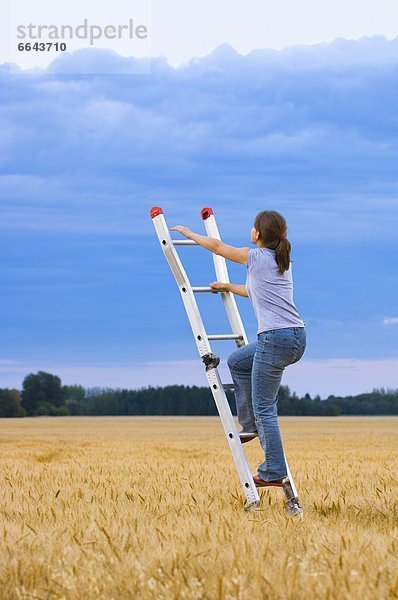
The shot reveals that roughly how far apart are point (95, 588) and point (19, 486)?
15.5 feet

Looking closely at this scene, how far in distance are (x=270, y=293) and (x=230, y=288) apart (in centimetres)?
53

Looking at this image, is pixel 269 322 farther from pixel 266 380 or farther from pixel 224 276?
pixel 224 276

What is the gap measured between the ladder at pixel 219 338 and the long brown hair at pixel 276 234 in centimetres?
70

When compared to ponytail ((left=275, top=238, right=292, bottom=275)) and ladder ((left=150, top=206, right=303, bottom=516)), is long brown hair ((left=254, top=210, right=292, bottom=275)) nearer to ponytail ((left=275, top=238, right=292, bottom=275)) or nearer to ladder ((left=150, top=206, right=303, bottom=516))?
ponytail ((left=275, top=238, right=292, bottom=275))

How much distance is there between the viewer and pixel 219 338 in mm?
6625

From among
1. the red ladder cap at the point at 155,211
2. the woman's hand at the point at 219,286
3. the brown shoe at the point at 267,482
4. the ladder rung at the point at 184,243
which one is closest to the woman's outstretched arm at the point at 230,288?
the woman's hand at the point at 219,286

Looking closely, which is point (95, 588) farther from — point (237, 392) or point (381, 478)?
point (381, 478)

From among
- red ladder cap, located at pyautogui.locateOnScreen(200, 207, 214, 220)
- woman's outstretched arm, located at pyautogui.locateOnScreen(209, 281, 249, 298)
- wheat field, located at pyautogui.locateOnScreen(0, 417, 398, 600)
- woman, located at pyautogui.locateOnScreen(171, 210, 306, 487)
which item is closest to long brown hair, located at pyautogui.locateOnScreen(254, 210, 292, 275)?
woman, located at pyautogui.locateOnScreen(171, 210, 306, 487)

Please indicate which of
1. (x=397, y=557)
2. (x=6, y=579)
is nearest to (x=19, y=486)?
(x=6, y=579)

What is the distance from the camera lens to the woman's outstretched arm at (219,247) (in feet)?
20.2

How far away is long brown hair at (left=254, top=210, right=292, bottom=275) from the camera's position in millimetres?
6071

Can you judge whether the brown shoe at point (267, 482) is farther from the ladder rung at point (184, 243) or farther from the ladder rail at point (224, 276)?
the ladder rung at point (184, 243)

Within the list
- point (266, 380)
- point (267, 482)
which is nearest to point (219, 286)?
point (266, 380)

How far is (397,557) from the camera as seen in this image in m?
4.34
